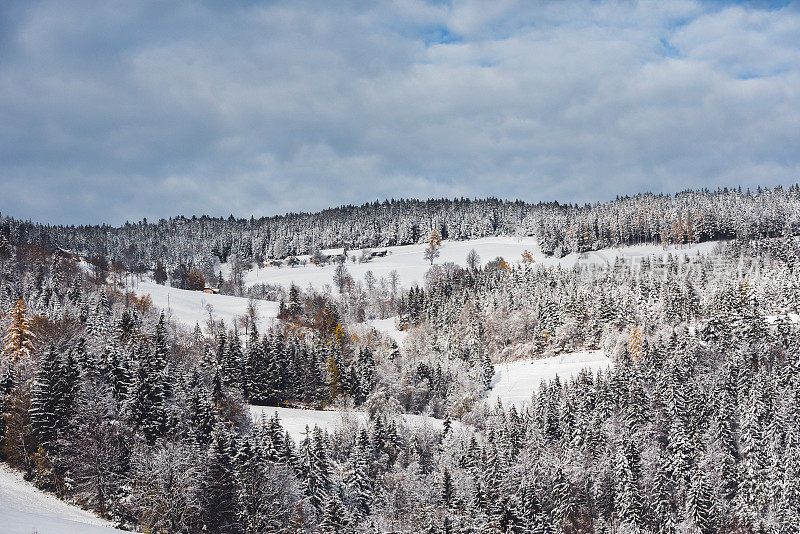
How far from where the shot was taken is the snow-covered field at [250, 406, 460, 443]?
277 feet

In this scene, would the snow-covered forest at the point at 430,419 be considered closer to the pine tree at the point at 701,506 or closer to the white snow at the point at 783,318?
the pine tree at the point at 701,506

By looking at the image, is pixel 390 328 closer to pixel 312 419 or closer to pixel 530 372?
pixel 530 372

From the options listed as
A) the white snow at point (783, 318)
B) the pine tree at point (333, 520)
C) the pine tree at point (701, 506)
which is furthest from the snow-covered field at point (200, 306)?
the white snow at point (783, 318)

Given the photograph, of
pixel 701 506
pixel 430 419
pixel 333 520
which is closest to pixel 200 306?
pixel 430 419

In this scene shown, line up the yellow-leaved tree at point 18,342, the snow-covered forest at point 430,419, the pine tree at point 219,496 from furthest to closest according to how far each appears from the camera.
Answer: the yellow-leaved tree at point 18,342
the snow-covered forest at point 430,419
the pine tree at point 219,496

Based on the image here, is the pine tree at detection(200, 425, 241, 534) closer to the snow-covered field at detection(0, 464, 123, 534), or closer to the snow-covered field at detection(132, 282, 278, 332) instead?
the snow-covered field at detection(0, 464, 123, 534)

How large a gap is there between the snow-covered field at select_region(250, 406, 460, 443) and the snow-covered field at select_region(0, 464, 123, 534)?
1275 inches

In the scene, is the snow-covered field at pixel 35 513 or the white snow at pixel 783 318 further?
the white snow at pixel 783 318

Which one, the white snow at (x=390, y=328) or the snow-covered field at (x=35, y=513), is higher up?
the white snow at (x=390, y=328)

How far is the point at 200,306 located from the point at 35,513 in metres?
142

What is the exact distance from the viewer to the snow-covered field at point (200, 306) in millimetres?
165000

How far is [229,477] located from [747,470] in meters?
69.4

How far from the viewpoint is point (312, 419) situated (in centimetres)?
9019

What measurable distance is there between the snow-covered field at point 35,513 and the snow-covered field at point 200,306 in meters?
106
